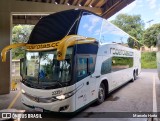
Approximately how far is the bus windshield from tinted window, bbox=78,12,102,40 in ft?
3.72

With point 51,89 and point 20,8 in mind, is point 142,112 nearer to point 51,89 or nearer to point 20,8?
point 51,89

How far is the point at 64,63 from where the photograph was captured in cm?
623

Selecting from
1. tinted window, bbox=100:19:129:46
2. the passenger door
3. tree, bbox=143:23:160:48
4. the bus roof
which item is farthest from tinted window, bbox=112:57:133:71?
tree, bbox=143:23:160:48

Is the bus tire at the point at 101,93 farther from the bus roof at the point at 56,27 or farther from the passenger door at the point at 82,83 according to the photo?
the bus roof at the point at 56,27

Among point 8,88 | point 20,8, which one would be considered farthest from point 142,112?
point 20,8

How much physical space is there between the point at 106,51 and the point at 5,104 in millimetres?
4873

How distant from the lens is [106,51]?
29.6 feet

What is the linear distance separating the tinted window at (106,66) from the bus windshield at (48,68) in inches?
103

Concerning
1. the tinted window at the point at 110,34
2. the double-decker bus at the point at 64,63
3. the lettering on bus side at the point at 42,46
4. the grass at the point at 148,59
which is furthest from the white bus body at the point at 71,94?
the grass at the point at 148,59

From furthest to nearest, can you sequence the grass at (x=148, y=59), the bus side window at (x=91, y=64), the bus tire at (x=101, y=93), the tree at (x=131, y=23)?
the tree at (x=131, y=23) < the grass at (x=148, y=59) < the bus tire at (x=101, y=93) < the bus side window at (x=91, y=64)

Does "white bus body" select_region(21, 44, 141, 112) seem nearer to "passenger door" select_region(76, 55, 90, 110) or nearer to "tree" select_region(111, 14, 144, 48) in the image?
"passenger door" select_region(76, 55, 90, 110)

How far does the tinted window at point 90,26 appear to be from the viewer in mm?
7110

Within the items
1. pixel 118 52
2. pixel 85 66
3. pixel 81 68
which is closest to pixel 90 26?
pixel 85 66

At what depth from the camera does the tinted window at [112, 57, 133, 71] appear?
33.1ft
